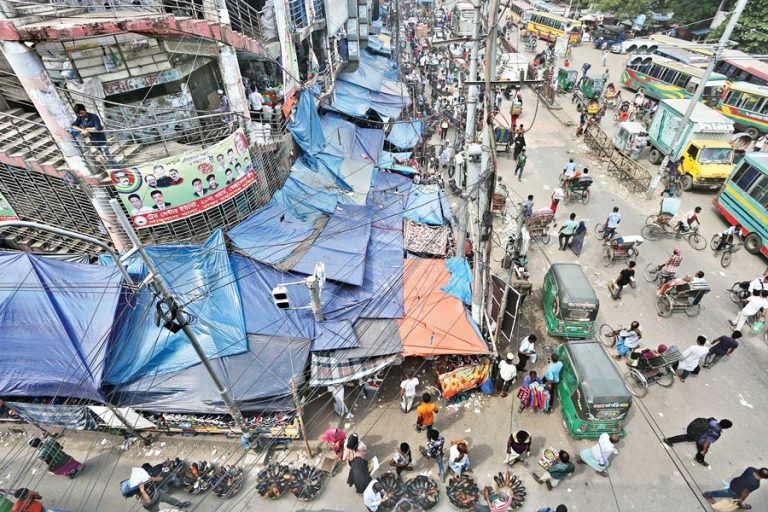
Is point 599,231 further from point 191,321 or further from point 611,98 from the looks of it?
point 611,98

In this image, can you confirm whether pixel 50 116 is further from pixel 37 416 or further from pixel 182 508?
pixel 182 508

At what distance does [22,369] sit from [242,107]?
27.2 ft

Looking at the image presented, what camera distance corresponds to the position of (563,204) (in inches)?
687

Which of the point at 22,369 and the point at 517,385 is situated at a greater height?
the point at 22,369

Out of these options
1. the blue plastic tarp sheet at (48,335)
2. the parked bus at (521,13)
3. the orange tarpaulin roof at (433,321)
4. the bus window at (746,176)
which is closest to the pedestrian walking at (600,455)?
the orange tarpaulin roof at (433,321)

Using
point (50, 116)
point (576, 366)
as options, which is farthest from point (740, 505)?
point (50, 116)

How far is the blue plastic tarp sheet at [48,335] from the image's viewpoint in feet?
28.1

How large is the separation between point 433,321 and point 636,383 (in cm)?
554

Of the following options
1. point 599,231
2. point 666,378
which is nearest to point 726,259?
point 599,231

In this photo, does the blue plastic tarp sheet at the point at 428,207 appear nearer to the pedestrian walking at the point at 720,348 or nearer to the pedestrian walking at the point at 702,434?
the pedestrian walking at the point at 720,348

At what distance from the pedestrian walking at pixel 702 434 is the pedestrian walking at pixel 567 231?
7151 millimetres

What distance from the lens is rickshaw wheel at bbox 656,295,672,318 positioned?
11859 millimetres

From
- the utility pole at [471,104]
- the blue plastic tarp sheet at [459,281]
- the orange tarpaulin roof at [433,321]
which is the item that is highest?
the utility pole at [471,104]

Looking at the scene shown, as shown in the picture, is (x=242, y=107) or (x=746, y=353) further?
(x=242, y=107)
